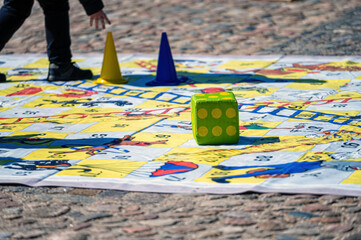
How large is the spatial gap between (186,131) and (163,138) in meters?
0.19

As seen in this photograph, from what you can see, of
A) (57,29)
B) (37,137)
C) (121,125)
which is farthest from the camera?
(57,29)

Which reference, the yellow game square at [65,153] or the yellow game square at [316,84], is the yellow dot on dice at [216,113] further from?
the yellow game square at [316,84]

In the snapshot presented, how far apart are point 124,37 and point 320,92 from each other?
3282 mm

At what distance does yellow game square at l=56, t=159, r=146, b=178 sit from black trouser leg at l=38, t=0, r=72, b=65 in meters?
2.32

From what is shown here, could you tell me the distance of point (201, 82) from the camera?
515 cm

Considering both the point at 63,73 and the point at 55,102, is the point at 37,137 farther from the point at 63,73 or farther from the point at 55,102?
the point at 63,73

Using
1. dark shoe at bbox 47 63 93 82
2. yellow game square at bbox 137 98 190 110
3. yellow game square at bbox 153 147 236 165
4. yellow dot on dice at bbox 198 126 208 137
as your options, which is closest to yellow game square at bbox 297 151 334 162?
yellow game square at bbox 153 147 236 165

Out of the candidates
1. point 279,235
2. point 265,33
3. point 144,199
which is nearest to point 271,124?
point 144,199

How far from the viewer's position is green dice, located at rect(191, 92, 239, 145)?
3357mm

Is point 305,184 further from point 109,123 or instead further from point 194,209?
point 109,123

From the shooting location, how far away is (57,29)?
5262 mm

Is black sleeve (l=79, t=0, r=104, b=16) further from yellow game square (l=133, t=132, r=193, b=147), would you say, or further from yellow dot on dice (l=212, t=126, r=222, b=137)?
yellow dot on dice (l=212, t=126, r=222, b=137)

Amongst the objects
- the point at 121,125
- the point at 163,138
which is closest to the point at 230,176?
the point at 163,138

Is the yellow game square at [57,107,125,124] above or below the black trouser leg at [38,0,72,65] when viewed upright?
below
